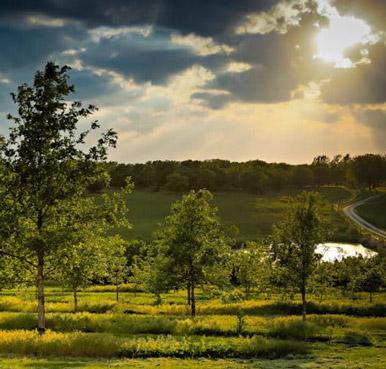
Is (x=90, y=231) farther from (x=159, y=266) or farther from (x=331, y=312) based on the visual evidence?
(x=331, y=312)

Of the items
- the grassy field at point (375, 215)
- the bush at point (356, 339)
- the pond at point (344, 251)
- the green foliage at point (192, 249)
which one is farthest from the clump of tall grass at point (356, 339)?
the grassy field at point (375, 215)

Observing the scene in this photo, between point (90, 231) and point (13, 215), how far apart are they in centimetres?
454

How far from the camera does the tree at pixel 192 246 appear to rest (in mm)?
46875

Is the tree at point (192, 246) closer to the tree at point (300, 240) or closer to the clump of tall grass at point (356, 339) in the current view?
the tree at point (300, 240)

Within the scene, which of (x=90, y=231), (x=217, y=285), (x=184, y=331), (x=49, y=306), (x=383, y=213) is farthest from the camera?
(x=383, y=213)

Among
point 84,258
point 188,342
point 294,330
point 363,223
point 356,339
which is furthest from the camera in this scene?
point 363,223

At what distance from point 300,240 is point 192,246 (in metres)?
9.81

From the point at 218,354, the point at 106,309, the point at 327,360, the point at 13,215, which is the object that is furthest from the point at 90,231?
the point at 106,309

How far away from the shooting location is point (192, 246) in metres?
47.1

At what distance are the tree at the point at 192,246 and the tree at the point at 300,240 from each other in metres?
4.98

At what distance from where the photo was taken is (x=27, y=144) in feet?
102

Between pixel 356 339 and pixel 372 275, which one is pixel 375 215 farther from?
pixel 356 339

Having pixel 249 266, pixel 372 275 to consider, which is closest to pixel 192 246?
pixel 249 266


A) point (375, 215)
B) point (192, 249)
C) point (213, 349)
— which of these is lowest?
point (213, 349)
